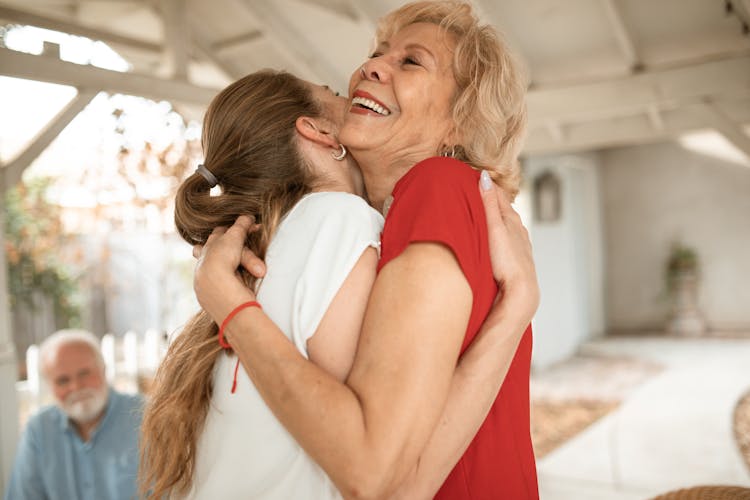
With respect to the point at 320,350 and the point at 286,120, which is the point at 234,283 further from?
the point at 286,120

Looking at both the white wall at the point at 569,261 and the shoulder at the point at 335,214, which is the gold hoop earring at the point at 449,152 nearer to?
the shoulder at the point at 335,214

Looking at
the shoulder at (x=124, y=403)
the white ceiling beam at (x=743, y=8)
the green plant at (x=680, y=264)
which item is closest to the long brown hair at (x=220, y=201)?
the shoulder at (x=124, y=403)

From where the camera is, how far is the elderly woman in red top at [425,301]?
910 mm

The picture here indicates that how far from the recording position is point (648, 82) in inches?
179

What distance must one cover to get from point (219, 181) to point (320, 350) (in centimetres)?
46

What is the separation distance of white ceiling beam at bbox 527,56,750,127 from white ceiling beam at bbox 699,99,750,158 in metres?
0.28

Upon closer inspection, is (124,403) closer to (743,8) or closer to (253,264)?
(253,264)

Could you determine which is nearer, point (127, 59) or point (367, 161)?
point (367, 161)

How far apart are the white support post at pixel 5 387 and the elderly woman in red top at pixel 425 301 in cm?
294

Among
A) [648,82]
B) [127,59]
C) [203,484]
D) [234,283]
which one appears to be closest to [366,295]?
[234,283]

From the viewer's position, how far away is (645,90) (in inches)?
181

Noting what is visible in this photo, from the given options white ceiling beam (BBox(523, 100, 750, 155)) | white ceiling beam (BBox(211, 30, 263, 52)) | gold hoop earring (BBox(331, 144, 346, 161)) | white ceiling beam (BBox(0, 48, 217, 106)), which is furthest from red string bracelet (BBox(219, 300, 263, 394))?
white ceiling beam (BBox(523, 100, 750, 155))

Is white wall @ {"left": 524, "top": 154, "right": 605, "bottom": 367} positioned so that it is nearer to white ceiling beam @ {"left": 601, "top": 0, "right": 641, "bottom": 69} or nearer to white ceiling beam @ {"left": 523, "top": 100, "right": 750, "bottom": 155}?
white ceiling beam @ {"left": 523, "top": 100, "right": 750, "bottom": 155}

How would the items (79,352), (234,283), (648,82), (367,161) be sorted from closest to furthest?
(234,283) → (367,161) → (79,352) → (648,82)
